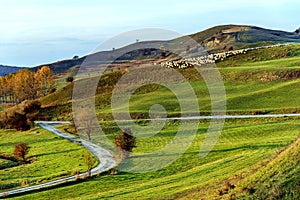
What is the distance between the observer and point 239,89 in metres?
73.9

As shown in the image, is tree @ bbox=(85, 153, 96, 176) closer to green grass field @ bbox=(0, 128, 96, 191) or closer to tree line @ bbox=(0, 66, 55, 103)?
green grass field @ bbox=(0, 128, 96, 191)

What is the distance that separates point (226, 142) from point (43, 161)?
20343 millimetres

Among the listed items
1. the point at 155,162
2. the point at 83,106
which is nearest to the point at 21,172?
the point at 155,162

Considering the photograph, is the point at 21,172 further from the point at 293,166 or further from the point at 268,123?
the point at 293,166

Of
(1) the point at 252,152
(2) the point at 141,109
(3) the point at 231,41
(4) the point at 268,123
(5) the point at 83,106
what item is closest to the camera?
(1) the point at 252,152

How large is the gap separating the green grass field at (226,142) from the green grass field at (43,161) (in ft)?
1.67

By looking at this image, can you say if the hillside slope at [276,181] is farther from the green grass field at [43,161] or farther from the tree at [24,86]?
the tree at [24,86]

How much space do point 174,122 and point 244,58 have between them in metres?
45.6

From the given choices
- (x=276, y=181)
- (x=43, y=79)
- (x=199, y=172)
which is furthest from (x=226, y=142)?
(x=43, y=79)

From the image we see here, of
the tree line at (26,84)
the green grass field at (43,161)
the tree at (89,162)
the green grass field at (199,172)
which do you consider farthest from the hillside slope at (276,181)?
the tree line at (26,84)

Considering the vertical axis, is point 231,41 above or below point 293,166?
above

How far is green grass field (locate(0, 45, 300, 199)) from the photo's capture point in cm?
2309

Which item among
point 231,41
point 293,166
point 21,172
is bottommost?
point 21,172

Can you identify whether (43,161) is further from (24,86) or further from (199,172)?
(24,86)
